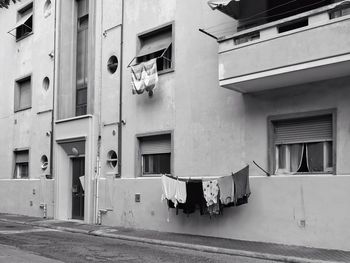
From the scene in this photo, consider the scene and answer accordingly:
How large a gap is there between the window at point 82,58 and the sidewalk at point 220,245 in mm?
5078

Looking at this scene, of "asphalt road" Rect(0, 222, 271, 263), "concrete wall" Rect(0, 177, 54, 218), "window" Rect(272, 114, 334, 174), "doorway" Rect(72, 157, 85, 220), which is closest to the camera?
"asphalt road" Rect(0, 222, 271, 263)

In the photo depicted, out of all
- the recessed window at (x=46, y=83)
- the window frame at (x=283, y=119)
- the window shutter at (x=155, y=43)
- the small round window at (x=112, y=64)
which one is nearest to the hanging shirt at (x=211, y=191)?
the window frame at (x=283, y=119)

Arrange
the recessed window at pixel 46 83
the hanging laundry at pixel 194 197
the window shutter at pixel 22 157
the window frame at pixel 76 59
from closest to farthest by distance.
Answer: the hanging laundry at pixel 194 197, the window frame at pixel 76 59, the recessed window at pixel 46 83, the window shutter at pixel 22 157

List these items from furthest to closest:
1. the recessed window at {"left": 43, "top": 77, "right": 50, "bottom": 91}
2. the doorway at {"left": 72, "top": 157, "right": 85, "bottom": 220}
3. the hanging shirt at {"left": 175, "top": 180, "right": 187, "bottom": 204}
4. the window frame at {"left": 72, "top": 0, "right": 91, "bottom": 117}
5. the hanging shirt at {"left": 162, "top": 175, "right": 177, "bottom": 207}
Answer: the recessed window at {"left": 43, "top": 77, "right": 50, "bottom": 91}, the window frame at {"left": 72, "top": 0, "right": 91, "bottom": 117}, the doorway at {"left": 72, "top": 157, "right": 85, "bottom": 220}, the hanging shirt at {"left": 162, "top": 175, "right": 177, "bottom": 207}, the hanging shirt at {"left": 175, "top": 180, "right": 187, "bottom": 204}

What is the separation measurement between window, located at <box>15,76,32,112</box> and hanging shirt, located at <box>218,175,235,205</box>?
12449mm

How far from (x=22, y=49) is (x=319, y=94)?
15.6 m

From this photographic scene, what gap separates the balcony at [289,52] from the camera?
34.5ft

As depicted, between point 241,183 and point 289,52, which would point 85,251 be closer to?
point 241,183

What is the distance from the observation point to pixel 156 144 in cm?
1581

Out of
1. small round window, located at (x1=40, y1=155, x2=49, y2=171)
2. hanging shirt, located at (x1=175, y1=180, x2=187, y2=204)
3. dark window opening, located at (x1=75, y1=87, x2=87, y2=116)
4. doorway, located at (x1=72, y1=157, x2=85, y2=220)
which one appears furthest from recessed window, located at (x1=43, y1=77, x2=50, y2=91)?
hanging shirt, located at (x1=175, y1=180, x2=187, y2=204)

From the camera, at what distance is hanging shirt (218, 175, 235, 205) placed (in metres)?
12.5

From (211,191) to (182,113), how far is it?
9.72 ft

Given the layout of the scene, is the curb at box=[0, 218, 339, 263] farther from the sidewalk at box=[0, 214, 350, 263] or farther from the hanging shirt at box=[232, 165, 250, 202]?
the hanging shirt at box=[232, 165, 250, 202]

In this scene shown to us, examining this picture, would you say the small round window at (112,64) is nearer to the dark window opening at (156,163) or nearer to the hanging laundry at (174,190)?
A: the dark window opening at (156,163)
